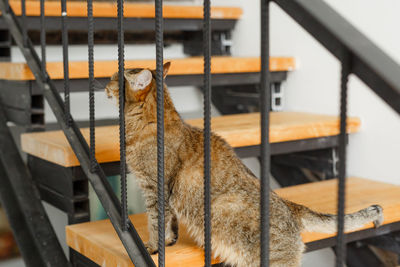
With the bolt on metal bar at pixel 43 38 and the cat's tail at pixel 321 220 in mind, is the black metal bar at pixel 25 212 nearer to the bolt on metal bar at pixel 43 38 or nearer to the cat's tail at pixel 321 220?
the bolt on metal bar at pixel 43 38

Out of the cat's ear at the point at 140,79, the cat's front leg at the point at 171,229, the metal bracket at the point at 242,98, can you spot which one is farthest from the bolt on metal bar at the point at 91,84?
the metal bracket at the point at 242,98

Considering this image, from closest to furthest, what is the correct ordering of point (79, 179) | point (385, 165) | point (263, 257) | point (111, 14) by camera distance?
1. point (263, 257)
2. point (79, 179)
3. point (385, 165)
4. point (111, 14)

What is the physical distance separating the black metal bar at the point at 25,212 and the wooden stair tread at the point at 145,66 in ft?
0.81

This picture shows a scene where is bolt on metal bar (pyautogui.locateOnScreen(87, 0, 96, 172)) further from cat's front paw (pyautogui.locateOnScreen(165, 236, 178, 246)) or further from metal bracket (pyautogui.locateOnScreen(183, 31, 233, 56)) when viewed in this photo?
metal bracket (pyautogui.locateOnScreen(183, 31, 233, 56))

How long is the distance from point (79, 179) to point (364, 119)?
1.18 metres

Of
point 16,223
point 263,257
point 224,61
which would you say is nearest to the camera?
point 263,257

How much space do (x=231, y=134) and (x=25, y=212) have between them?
75cm

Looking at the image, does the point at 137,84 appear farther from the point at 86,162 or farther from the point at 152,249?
the point at 152,249

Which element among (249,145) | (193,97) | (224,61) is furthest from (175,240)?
(193,97)

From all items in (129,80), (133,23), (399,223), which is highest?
(133,23)

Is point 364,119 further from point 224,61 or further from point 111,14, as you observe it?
point 111,14

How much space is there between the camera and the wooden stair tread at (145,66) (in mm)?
1742

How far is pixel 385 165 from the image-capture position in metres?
1.89

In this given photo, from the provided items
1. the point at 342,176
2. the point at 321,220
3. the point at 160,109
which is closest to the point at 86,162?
the point at 160,109
